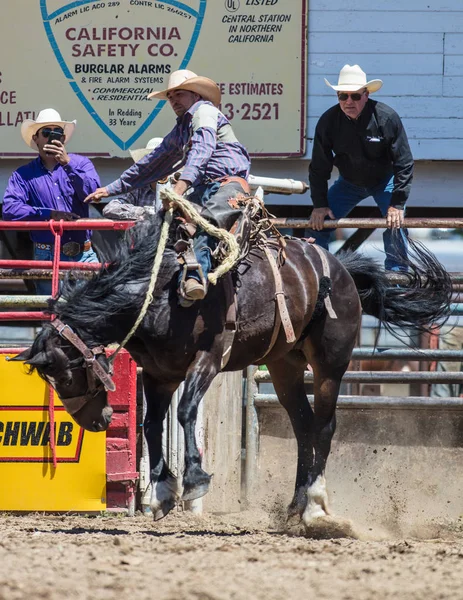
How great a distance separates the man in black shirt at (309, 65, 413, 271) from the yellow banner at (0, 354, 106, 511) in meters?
2.19

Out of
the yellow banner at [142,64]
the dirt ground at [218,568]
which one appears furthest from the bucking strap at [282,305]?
the yellow banner at [142,64]

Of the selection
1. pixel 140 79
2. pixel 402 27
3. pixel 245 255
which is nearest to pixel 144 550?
pixel 245 255

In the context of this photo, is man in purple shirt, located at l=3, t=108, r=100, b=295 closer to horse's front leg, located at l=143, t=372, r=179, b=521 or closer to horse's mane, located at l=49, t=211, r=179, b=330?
horse's mane, located at l=49, t=211, r=179, b=330

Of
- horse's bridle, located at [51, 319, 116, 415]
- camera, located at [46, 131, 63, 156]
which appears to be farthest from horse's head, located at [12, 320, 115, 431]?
camera, located at [46, 131, 63, 156]

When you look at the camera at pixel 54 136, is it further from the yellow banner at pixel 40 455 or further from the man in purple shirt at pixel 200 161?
the yellow banner at pixel 40 455

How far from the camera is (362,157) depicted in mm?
7227

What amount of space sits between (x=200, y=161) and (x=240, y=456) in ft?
8.36

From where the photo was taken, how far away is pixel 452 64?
871cm

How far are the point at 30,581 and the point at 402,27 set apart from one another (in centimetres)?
641

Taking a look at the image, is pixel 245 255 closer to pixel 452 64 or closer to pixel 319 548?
pixel 319 548

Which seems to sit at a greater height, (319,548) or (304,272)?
(304,272)

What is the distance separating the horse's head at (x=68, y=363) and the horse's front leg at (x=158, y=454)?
37cm

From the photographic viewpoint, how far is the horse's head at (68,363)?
534 centimetres

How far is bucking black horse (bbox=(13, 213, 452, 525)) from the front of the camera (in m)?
5.39
